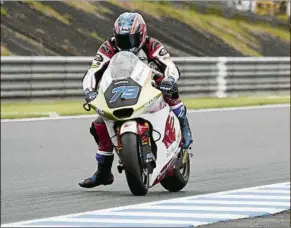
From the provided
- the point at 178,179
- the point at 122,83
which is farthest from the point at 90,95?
the point at 178,179

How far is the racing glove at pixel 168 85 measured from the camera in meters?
3.84

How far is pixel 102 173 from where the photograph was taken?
13.0ft

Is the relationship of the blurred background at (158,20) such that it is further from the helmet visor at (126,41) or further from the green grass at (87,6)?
the helmet visor at (126,41)

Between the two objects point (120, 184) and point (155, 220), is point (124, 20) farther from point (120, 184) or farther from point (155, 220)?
point (155, 220)

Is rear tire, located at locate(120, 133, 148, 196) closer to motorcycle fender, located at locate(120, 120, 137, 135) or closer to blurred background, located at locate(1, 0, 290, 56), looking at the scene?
motorcycle fender, located at locate(120, 120, 137, 135)

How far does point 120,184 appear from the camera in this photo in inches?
268

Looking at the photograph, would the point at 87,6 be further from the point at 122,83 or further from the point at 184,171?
the point at 184,171

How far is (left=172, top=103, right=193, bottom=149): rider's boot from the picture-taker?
13.8ft

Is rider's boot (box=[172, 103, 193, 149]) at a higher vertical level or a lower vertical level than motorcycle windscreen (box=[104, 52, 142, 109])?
lower

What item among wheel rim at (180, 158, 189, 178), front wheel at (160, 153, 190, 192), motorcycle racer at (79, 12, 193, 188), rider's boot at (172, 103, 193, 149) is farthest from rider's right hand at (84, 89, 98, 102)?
wheel rim at (180, 158, 189, 178)

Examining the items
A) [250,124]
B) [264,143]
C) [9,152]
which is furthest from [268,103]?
[9,152]

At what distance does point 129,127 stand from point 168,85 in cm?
76

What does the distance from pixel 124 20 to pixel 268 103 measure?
20524 mm

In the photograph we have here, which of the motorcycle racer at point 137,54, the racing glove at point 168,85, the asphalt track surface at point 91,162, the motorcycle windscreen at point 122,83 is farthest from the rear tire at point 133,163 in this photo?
the asphalt track surface at point 91,162
